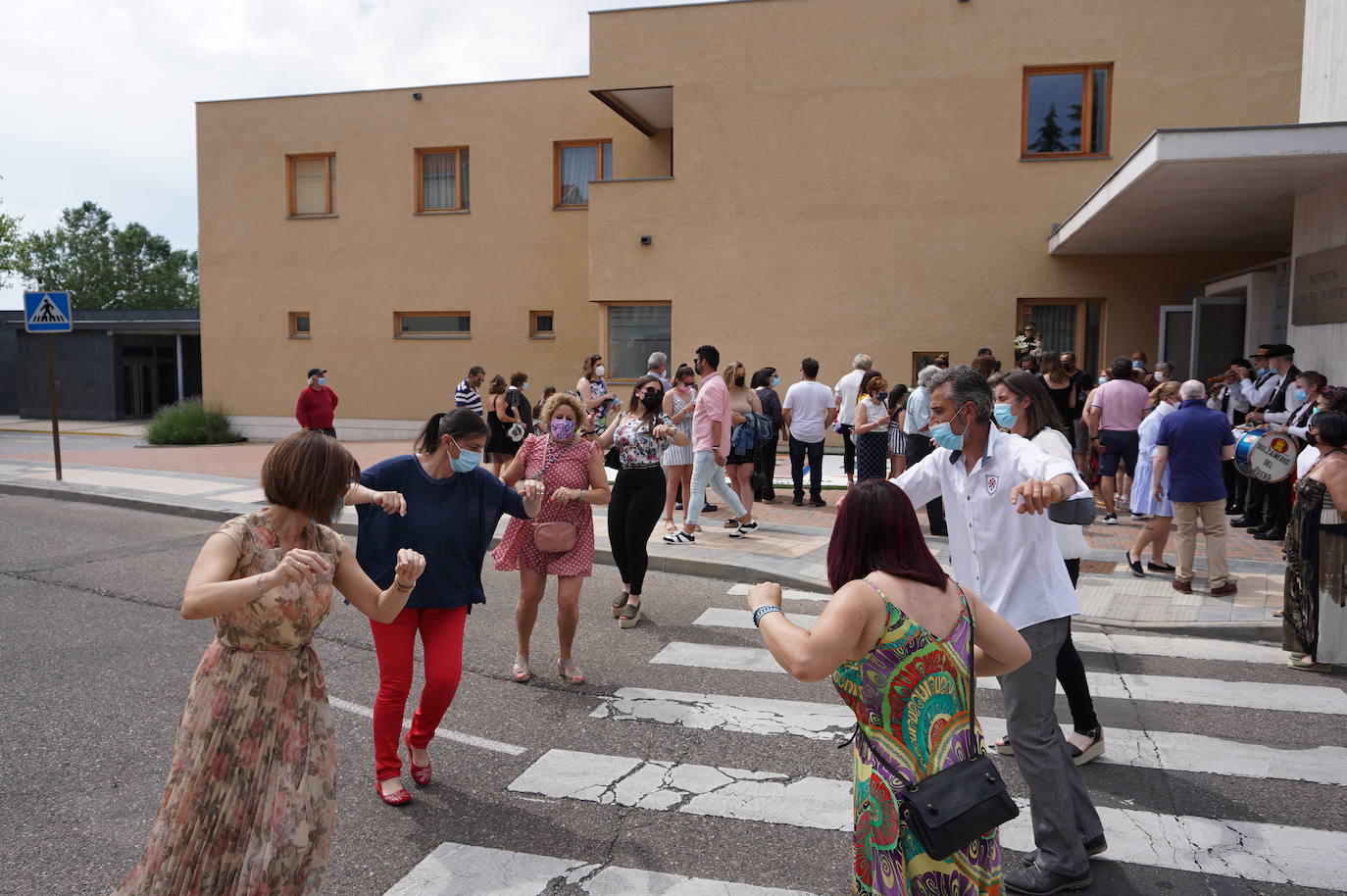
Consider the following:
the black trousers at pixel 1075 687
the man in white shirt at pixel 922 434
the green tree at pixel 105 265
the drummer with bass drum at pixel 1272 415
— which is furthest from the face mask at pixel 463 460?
the green tree at pixel 105 265

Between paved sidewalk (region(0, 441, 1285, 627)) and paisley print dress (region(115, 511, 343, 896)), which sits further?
paved sidewalk (region(0, 441, 1285, 627))

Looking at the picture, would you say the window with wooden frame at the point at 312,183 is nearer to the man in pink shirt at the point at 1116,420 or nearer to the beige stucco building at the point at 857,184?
the beige stucco building at the point at 857,184

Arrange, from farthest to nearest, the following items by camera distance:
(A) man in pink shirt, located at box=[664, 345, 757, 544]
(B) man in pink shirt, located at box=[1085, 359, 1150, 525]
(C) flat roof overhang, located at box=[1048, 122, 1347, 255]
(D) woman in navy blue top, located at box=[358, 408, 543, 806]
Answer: (B) man in pink shirt, located at box=[1085, 359, 1150, 525] → (A) man in pink shirt, located at box=[664, 345, 757, 544] → (C) flat roof overhang, located at box=[1048, 122, 1347, 255] → (D) woman in navy blue top, located at box=[358, 408, 543, 806]

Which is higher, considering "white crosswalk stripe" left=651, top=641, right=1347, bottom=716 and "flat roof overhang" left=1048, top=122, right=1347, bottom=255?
"flat roof overhang" left=1048, top=122, right=1347, bottom=255

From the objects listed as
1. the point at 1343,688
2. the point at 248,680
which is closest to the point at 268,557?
the point at 248,680

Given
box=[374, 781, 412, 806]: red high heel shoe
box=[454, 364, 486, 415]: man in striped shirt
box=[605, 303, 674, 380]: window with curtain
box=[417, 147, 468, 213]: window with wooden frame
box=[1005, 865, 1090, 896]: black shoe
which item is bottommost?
box=[374, 781, 412, 806]: red high heel shoe

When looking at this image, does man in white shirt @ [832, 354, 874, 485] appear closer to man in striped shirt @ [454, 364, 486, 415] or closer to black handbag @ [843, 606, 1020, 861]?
man in striped shirt @ [454, 364, 486, 415]

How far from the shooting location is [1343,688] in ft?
20.9

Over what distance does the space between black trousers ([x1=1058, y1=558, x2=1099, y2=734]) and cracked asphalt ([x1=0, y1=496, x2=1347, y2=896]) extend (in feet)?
0.78

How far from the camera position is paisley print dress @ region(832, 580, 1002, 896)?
270 centimetres

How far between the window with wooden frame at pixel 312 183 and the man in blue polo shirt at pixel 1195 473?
2049 cm

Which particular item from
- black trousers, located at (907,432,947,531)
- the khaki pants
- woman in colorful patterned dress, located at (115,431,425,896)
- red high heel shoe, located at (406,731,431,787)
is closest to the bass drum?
the khaki pants

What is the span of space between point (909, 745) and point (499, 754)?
9.97 feet

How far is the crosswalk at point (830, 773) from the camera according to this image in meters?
4.00
